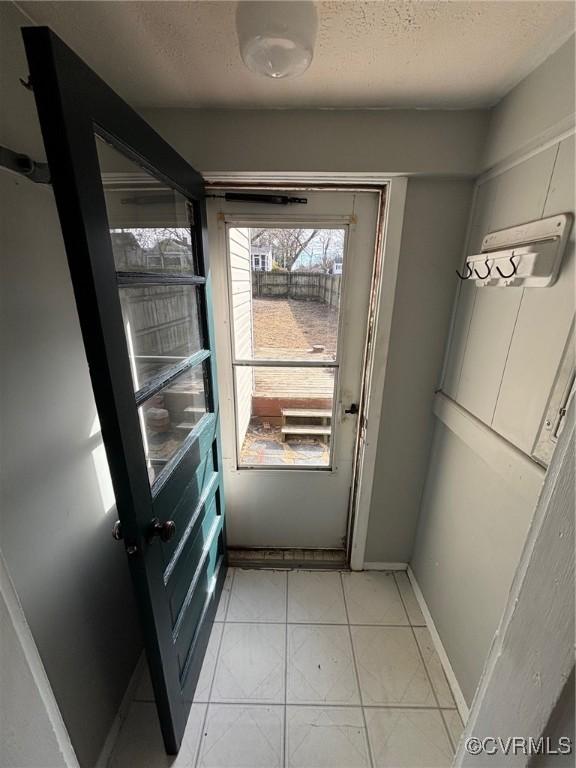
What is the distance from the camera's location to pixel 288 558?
6.26 ft

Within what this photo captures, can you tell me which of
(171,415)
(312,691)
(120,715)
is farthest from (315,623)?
(171,415)

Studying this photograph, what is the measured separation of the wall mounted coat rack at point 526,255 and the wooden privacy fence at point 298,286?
2.01 feet

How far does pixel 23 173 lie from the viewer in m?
0.75

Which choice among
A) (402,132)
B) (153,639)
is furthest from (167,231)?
(153,639)

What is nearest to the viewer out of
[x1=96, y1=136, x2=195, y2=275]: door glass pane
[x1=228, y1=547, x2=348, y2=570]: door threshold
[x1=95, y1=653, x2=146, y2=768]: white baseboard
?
[x1=96, y1=136, x2=195, y2=275]: door glass pane

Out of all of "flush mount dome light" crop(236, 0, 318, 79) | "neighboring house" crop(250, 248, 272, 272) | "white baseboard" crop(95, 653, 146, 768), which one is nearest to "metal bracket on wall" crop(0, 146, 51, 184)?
"flush mount dome light" crop(236, 0, 318, 79)

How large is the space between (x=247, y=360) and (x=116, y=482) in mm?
968

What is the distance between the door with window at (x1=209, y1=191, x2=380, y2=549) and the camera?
1440 mm

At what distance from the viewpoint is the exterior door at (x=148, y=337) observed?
1.96 ft

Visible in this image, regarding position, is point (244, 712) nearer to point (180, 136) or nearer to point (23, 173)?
point (23, 173)

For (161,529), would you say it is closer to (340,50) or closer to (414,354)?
(414,354)

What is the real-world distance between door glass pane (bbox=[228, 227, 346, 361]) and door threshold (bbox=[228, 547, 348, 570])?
1.25 meters

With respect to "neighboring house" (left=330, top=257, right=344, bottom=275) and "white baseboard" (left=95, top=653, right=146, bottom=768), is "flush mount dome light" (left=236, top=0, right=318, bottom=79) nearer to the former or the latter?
"neighboring house" (left=330, top=257, right=344, bottom=275)

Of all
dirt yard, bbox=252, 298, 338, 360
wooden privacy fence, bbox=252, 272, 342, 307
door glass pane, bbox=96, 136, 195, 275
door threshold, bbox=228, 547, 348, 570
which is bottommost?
door threshold, bbox=228, 547, 348, 570
